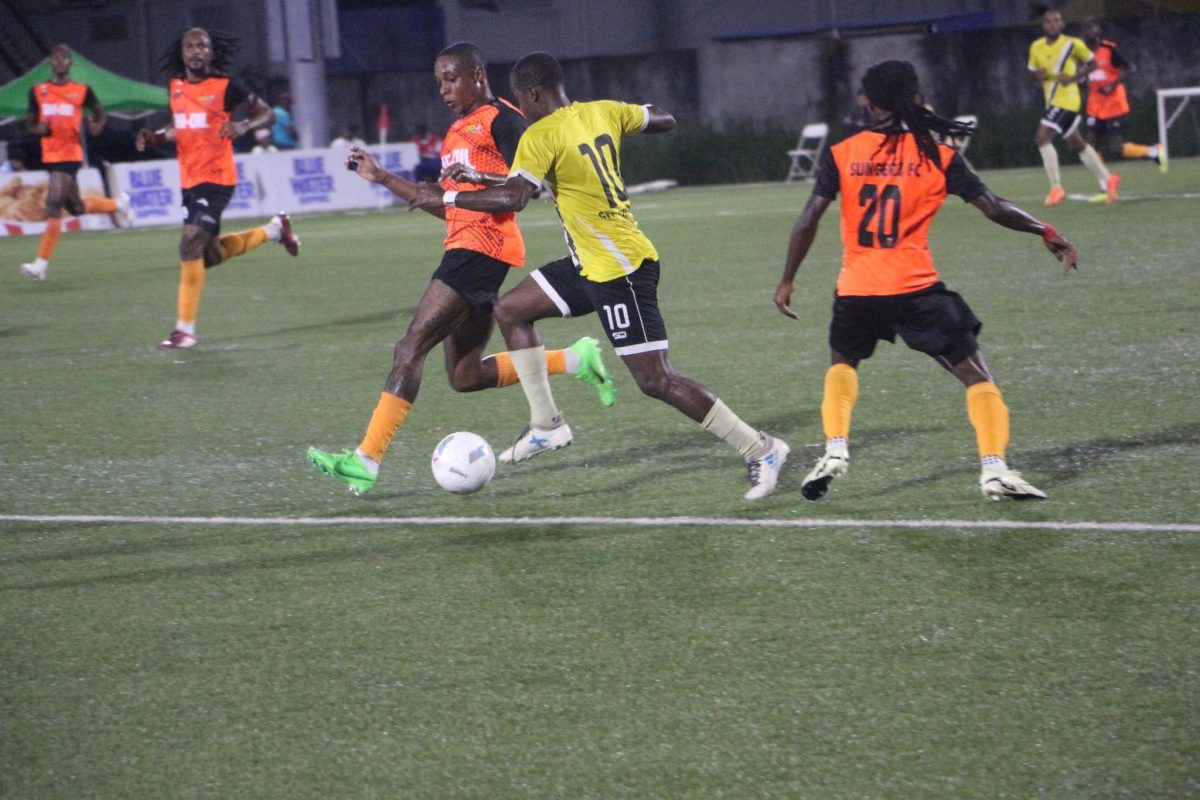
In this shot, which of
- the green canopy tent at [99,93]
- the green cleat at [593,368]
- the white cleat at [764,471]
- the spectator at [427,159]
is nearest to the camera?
the white cleat at [764,471]

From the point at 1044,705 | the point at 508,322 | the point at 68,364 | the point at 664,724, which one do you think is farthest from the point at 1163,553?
the point at 68,364

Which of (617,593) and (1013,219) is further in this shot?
(1013,219)

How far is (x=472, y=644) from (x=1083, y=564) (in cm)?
207

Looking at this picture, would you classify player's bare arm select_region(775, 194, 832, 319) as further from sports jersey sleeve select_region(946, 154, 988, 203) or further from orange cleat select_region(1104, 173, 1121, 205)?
orange cleat select_region(1104, 173, 1121, 205)

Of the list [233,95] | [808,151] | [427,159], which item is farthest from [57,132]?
[808,151]

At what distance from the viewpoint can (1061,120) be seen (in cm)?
1972

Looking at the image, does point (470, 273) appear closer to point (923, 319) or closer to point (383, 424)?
point (383, 424)

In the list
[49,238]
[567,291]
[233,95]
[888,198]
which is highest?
[233,95]

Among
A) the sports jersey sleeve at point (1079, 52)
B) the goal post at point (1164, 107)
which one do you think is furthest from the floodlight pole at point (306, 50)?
the sports jersey sleeve at point (1079, 52)

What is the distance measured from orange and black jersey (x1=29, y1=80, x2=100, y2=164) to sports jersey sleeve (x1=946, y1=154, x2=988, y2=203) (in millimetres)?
14270

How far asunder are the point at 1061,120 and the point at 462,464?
14.9 m

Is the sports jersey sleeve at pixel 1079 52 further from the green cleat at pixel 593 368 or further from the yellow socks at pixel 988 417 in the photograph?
the yellow socks at pixel 988 417

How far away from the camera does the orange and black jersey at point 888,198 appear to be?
6.03 m

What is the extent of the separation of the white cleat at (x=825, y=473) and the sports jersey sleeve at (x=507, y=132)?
1.87 meters
